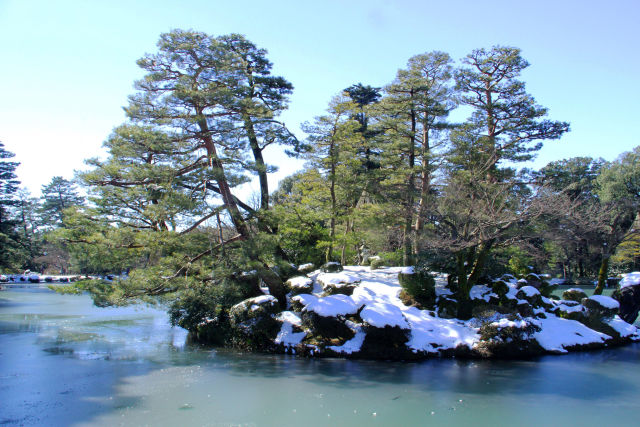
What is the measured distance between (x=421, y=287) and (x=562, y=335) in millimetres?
4206

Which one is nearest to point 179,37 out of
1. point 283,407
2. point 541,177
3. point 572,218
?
point 283,407

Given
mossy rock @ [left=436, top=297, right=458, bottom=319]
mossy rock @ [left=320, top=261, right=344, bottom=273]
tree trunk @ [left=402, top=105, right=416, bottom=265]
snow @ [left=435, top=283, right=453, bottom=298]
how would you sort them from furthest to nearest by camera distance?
tree trunk @ [left=402, top=105, right=416, bottom=265] → mossy rock @ [left=320, top=261, right=344, bottom=273] → snow @ [left=435, top=283, right=453, bottom=298] → mossy rock @ [left=436, top=297, right=458, bottom=319]

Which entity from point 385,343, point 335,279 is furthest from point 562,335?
point 335,279

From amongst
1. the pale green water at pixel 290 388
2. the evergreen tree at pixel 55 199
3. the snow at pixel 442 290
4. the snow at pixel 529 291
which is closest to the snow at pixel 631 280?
the pale green water at pixel 290 388

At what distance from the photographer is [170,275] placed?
36.1ft

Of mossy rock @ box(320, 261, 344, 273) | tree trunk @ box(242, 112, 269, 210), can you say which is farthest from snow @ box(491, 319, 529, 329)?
tree trunk @ box(242, 112, 269, 210)

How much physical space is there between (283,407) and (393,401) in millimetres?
1937

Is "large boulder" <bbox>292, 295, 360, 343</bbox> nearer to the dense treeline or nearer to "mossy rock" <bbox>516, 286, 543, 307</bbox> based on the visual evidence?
the dense treeline

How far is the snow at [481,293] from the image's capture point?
12633 mm

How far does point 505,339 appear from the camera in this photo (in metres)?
10.4

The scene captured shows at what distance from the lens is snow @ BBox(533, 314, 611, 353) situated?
37.6 ft

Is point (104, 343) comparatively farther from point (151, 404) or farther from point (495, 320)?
point (495, 320)

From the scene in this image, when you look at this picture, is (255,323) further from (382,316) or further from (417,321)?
(417,321)

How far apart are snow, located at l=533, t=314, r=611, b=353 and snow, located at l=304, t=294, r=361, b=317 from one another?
5191 mm
